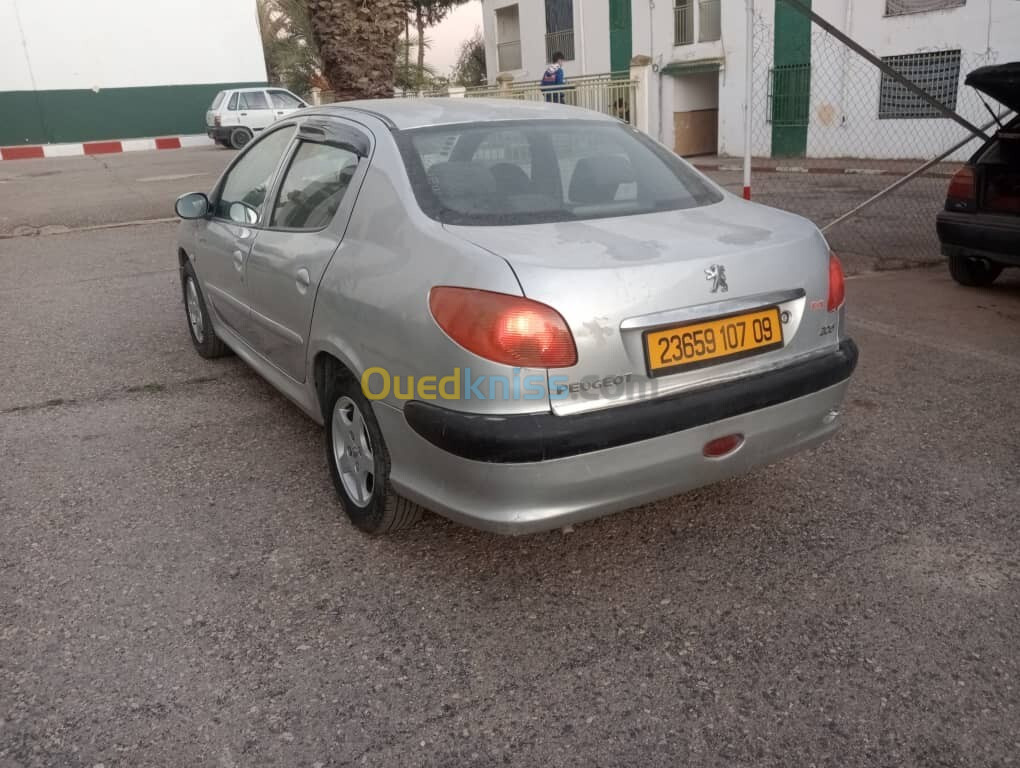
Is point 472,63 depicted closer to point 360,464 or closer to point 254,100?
point 254,100

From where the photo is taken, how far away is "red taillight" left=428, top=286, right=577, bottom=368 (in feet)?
7.88

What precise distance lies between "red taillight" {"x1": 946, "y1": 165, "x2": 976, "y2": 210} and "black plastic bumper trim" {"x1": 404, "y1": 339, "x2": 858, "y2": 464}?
420 centimetres

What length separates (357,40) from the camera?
38.0ft

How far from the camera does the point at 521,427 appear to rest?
7.93 feet

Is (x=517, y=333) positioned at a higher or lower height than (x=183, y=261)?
higher

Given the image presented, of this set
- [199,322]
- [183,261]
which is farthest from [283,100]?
[199,322]

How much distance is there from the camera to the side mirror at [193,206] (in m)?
4.45

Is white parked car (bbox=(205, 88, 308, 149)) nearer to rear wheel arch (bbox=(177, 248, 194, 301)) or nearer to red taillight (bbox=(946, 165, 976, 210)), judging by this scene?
rear wheel arch (bbox=(177, 248, 194, 301))

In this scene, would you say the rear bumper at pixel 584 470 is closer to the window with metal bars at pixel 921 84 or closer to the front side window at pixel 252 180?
the front side window at pixel 252 180

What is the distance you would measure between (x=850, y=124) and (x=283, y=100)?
588 inches

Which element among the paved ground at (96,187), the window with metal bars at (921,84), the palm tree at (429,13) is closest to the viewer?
the paved ground at (96,187)

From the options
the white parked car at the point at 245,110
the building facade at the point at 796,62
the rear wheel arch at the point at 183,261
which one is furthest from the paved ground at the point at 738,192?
the rear wheel arch at the point at 183,261

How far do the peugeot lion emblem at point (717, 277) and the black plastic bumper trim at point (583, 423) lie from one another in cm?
29

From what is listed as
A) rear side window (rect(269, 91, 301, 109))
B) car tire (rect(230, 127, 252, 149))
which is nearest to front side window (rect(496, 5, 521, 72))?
rear side window (rect(269, 91, 301, 109))
